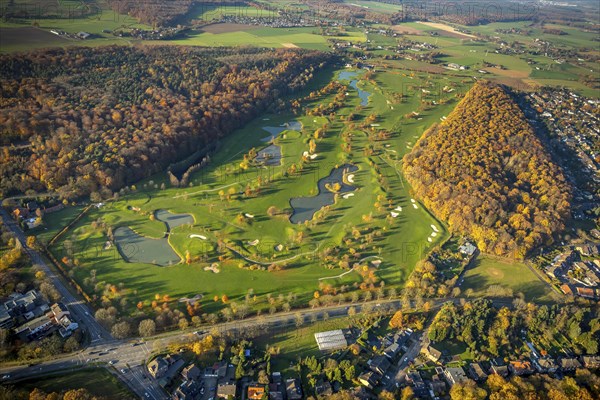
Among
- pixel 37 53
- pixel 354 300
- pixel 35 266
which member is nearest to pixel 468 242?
pixel 354 300

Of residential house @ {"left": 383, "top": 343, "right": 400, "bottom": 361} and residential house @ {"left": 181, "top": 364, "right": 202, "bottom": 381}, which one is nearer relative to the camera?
residential house @ {"left": 181, "top": 364, "right": 202, "bottom": 381}

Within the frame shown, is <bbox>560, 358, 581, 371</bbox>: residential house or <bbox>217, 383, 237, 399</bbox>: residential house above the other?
<bbox>560, 358, 581, 371</bbox>: residential house

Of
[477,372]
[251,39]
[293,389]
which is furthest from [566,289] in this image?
[251,39]

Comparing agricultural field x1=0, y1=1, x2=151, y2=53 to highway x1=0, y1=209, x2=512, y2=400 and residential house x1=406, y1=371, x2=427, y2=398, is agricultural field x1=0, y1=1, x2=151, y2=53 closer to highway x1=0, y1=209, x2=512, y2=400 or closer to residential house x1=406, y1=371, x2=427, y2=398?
highway x1=0, y1=209, x2=512, y2=400

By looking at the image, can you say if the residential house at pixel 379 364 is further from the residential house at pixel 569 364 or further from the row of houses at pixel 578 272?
the row of houses at pixel 578 272

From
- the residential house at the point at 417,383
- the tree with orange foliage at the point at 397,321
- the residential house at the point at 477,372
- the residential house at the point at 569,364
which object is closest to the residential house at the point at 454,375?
the residential house at the point at 477,372

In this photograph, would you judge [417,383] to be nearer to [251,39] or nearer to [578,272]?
[578,272]

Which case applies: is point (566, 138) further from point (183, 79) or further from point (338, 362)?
point (183, 79)

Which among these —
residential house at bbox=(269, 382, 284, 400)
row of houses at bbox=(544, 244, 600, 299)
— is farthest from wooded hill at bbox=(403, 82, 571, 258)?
residential house at bbox=(269, 382, 284, 400)
